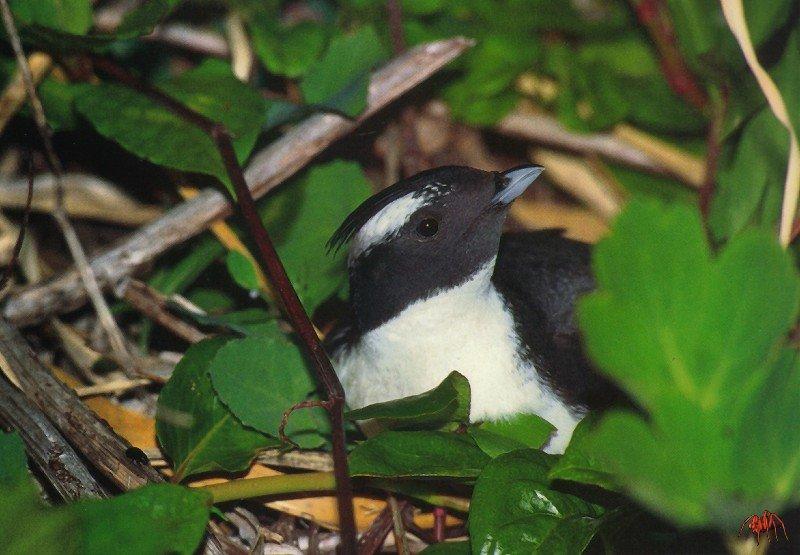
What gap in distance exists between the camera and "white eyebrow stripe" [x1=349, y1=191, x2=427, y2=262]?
96.1 inches

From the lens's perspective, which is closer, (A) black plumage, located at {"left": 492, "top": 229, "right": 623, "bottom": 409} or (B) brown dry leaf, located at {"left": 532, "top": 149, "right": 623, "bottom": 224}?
(A) black plumage, located at {"left": 492, "top": 229, "right": 623, "bottom": 409}

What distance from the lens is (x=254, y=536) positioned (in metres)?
2.36

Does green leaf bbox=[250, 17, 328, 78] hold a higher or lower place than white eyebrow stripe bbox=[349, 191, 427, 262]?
higher

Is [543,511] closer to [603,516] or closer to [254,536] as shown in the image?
[603,516]

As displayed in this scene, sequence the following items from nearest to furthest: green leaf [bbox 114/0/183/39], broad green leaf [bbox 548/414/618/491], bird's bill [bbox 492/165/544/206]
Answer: broad green leaf [bbox 548/414/618/491] → bird's bill [bbox 492/165/544/206] → green leaf [bbox 114/0/183/39]

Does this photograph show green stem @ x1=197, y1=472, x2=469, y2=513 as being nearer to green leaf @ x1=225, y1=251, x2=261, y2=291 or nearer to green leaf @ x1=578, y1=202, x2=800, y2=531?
green leaf @ x1=225, y1=251, x2=261, y2=291

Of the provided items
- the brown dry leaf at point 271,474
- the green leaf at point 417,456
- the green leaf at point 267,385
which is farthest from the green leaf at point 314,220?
the green leaf at point 417,456

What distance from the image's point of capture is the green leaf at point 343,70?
3.02 metres

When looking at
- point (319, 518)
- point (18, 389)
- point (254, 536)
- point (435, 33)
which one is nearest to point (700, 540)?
point (319, 518)

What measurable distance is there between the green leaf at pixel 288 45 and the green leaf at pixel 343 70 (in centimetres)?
4

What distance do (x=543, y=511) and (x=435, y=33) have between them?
2049 mm

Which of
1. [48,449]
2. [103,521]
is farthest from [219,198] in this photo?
[103,521]

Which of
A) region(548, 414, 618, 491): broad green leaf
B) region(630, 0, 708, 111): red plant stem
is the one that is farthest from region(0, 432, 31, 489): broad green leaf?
region(630, 0, 708, 111): red plant stem

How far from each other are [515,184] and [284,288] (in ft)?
2.42
